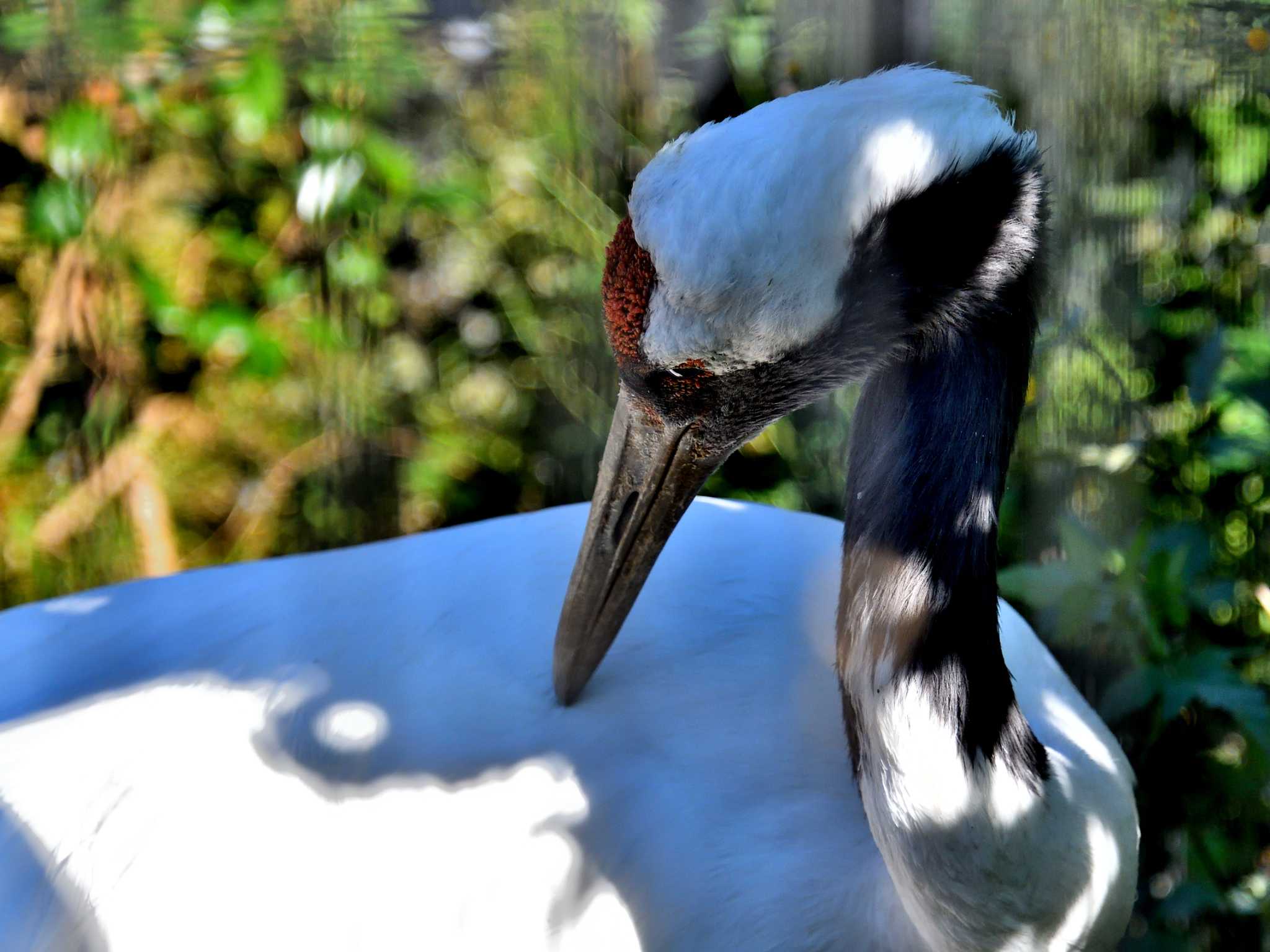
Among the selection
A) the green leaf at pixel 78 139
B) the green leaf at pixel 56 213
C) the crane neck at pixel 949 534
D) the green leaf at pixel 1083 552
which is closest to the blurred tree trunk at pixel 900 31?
the green leaf at pixel 1083 552

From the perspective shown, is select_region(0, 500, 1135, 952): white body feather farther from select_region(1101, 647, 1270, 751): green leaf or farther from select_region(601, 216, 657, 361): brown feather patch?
select_region(601, 216, 657, 361): brown feather patch

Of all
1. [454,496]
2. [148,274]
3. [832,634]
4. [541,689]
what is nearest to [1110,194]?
[832,634]

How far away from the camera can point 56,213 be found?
2.23 metres

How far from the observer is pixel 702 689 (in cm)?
126

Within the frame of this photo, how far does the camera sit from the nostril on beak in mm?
1107

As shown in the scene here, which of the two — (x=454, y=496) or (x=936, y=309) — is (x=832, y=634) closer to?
(x=936, y=309)

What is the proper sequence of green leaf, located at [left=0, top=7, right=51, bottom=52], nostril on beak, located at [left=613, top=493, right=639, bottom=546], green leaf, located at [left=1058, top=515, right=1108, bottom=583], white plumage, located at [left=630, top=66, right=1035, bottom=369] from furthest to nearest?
1. green leaf, located at [left=0, top=7, right=51, bottom=52]
2. green leaf, located at [left=1058, top=515, right=1108, bottom=583]
3. nostril on beak, located at [left=613, top=493, right=639, bottom=546]
4. white plumage, located at [left=630, top=66, right=1035, bottom=369]

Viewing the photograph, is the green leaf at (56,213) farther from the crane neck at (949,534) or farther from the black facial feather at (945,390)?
the crane neck at (949,534)

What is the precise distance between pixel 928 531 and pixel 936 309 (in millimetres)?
186

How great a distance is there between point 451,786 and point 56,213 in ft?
5.32

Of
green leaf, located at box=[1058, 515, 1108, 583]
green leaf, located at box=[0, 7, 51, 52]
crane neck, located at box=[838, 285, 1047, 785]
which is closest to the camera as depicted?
crane neck, located at box=[838, 285, 1047, 785]

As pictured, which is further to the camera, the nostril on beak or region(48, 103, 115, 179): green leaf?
region(48, 103, 115, 179): green leaf

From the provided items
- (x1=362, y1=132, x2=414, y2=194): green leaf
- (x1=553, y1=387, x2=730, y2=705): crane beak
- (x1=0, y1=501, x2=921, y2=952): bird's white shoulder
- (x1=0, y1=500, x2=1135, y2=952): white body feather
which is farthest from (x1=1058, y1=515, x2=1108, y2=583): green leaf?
(x1=362, y1=132, x2=414, y2=194): green leaf

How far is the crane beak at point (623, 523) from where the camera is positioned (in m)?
1.05
